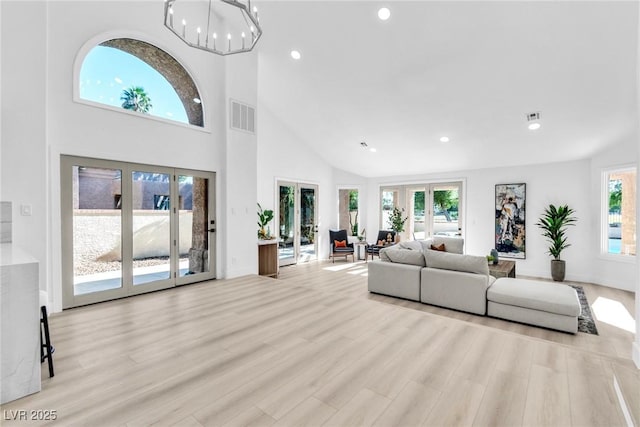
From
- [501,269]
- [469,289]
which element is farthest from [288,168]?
[501,269]

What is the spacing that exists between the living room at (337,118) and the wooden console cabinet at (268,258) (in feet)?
1.53

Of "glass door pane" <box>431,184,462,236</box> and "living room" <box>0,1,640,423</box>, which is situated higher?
"living room" <box>0,1,640,423</box>

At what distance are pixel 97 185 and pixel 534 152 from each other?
26.2 ft

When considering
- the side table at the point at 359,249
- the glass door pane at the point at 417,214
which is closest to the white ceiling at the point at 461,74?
the glass door pane at the point at 417,214

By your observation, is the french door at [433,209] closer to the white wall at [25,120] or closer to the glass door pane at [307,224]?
the glass door pane at [307,224]

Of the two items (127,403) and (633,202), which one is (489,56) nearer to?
(633,202)

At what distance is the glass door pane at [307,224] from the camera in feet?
27.6

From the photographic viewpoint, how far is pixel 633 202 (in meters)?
5.67

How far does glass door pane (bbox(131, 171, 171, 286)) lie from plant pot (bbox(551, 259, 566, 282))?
762 centimetres

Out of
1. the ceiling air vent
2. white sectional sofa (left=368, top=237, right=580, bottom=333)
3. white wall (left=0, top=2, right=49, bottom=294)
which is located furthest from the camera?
the ceiling air vent

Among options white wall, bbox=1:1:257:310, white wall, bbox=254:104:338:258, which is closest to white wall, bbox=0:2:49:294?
white wall, bbox=1:1:257:310

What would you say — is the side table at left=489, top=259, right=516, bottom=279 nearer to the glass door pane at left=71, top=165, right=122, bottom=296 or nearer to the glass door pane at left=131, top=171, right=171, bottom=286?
the glass door pane at left=131, top=171, right=171, bottom=286

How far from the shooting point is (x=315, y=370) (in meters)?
2.24

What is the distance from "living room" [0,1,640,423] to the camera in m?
3.30
